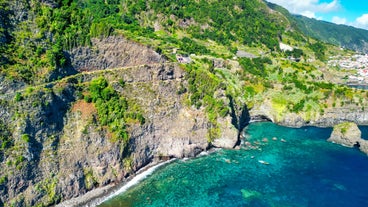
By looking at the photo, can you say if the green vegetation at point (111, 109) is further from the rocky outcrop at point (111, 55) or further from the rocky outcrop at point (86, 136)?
the rocky outcrop at point (111, 55)

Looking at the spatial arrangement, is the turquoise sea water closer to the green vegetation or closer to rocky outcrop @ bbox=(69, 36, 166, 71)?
the green vegetation

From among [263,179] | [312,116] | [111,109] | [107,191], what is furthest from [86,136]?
[312,116]

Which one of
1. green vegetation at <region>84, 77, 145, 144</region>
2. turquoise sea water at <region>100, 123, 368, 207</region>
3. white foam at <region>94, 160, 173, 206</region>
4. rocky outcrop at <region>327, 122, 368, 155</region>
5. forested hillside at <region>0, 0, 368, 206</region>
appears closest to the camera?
forested hillside at <region>0, 0, 368, 206</region>

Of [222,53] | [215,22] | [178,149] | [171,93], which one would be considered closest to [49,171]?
[178,149]

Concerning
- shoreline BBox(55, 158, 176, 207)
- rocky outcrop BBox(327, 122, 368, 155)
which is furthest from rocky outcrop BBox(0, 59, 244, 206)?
rocky outcrop BBox(327, 122, 368, 155)

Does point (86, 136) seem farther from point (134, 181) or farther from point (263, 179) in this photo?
point (263, 179)

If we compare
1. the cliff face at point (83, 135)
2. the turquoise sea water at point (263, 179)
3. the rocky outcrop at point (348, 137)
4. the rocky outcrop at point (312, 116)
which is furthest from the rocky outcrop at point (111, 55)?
the rocky outcrop at point (348, 137)
